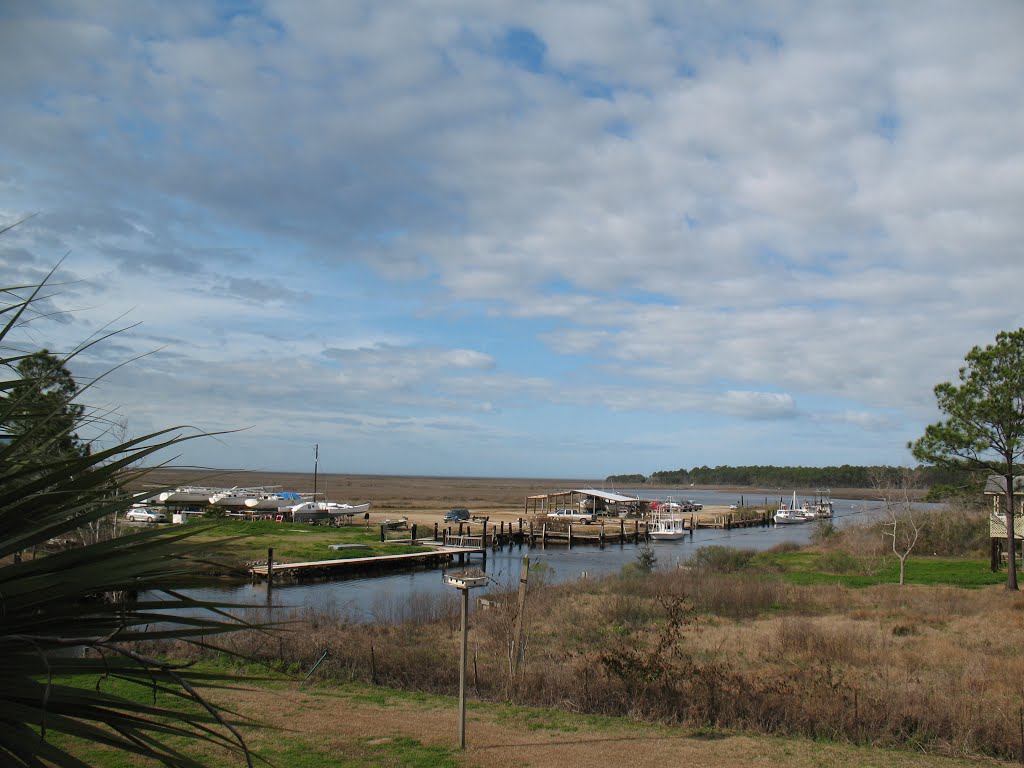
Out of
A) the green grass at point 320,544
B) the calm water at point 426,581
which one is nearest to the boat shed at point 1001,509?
the calm water at point 426,581

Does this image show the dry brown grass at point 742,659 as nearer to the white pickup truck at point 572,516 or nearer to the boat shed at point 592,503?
the white pickup truck at point 572,516

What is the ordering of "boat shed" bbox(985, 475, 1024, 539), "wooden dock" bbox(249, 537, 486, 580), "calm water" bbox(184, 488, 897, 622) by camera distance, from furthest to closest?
"wooden dock" bbox(249, 537, 486, 580) < "boat shed" bbox(985, 475, 1024, 539) < "calm water" bbox(184, 488, 897, 622)

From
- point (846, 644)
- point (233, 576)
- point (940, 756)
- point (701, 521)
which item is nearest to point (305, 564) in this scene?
point (846, 644)

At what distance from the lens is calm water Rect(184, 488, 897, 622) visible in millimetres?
26391

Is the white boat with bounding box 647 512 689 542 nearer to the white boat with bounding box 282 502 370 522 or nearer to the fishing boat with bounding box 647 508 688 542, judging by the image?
the fishing boat with bounding box 647 508 688 542

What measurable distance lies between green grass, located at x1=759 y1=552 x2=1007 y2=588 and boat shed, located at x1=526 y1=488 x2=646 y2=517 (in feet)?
126

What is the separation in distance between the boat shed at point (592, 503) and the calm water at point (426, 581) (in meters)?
12.9

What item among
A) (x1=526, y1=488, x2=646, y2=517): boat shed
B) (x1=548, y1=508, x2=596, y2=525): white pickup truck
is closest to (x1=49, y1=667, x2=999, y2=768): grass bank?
(x1=548, y1=508, x2=596, y2=525): white pickup truck

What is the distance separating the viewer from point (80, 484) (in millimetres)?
3199

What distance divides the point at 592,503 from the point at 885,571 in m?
48.8

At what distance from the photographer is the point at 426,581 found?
39719mm

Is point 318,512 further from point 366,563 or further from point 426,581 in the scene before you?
point 426,581

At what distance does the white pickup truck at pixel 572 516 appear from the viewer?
246 ft

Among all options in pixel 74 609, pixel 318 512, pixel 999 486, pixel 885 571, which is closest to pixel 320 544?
pixel 318 512
